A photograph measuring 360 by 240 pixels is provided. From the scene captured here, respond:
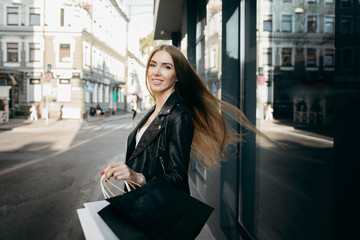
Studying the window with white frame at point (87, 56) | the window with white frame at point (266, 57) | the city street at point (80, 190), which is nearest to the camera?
the window with white frame at point (266, 57)

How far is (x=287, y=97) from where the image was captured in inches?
99.7

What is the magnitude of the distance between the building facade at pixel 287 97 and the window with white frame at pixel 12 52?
2946cm

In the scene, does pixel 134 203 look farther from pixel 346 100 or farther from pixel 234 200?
pixel 234 200

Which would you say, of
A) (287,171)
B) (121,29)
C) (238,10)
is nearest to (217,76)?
(238,10)

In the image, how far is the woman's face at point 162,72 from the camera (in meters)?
1.87

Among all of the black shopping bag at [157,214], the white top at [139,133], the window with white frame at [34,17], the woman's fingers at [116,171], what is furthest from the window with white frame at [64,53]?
the black shopping bag at [157,214]

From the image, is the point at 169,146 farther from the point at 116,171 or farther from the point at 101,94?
the point at 101,94

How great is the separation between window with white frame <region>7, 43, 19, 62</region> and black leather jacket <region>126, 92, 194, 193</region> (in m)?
31.1

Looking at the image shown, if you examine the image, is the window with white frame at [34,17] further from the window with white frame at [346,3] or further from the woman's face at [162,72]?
the window with white frame at [346,3]

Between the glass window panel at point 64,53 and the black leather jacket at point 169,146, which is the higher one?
the glass window panel at point 64,53

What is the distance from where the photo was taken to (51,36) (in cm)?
2731

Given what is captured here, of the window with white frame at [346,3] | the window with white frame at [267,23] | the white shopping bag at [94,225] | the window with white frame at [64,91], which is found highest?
the window with white frame at [64,91]

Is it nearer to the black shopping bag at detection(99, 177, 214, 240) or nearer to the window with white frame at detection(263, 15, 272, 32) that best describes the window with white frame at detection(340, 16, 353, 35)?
the black shopping bag at detection(99, 177, 214, 240)

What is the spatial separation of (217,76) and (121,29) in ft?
138
